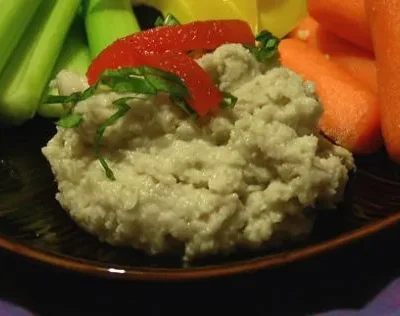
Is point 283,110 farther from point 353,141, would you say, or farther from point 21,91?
point 21,91

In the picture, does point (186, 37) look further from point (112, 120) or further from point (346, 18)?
point (346, 18)

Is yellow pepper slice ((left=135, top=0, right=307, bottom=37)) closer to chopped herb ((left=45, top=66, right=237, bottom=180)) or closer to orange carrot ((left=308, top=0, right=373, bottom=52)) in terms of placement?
orange carrot ((left=308, top=0, right=373, bottom=52))

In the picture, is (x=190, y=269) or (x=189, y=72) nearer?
(x=190, y=269)

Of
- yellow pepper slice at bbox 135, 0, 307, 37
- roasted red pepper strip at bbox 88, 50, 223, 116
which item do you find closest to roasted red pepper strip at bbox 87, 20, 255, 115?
roasted red pepper strip at bbox 88, 50, 223, 116

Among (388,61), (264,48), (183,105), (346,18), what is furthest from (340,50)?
(183,105)

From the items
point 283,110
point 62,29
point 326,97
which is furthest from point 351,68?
point 62,29

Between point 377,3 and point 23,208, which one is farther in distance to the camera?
point 377,3

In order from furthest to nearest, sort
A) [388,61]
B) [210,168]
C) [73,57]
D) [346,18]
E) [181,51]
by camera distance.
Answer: [73,57] → [346,18] → [388,61] → [181,51] → [210,168]
